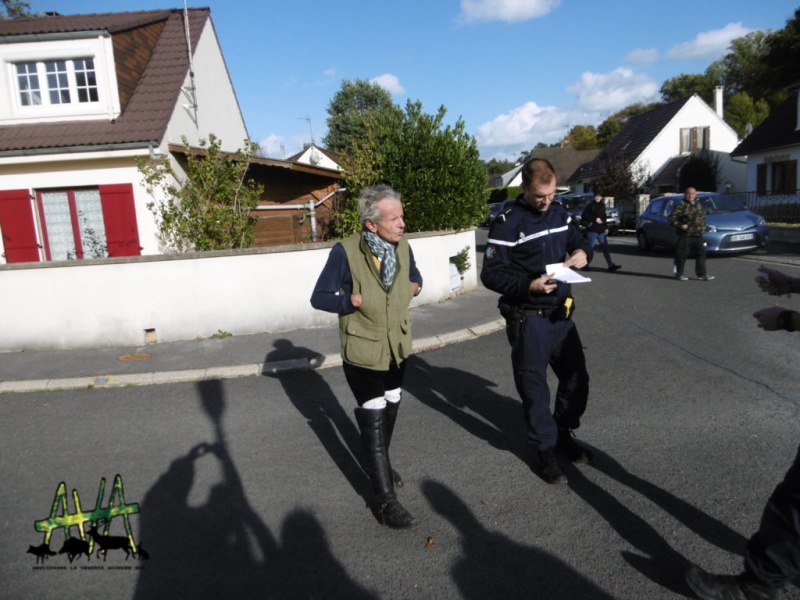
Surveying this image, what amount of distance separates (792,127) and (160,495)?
32.0 meters

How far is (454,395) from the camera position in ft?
18.9

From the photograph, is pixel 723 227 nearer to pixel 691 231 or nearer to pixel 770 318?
pixel 691 231

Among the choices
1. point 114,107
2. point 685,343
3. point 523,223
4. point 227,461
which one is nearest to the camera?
point 523,223

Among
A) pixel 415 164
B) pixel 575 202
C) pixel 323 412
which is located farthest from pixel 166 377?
pixel 575 202

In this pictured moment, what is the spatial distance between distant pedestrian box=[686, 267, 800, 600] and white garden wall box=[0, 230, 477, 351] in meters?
7.01

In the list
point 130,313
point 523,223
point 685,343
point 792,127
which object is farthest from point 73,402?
point 792,127

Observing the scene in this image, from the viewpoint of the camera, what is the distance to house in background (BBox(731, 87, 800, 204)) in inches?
1054

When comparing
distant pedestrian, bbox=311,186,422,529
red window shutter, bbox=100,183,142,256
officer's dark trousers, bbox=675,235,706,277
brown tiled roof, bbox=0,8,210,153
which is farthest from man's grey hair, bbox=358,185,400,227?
red window shutter, bbox=100,183,142,256

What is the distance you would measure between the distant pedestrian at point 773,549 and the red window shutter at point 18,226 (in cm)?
1441

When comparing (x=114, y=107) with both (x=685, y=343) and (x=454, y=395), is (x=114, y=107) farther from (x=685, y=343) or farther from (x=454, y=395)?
(x=685, y=343)

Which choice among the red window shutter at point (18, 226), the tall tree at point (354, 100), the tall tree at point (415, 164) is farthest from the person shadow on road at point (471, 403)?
the tall tree at point (354, 100)

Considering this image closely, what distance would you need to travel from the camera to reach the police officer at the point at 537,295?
3.78m

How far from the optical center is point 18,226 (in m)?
13.2

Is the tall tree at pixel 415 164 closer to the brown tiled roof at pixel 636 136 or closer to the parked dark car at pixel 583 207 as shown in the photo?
the parked dark car at pixel 583 207
